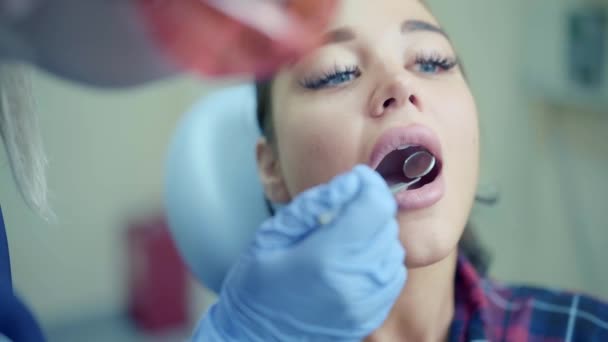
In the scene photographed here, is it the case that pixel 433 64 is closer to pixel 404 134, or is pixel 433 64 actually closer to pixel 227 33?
pixel 404 134

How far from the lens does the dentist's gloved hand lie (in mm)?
625

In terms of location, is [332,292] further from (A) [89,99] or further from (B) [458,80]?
(A) [89,99]

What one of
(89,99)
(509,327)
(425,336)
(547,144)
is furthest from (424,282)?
(89,99)

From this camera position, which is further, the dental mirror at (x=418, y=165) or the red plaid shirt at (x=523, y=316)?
the red plaid shirt at (x=523, y=316)

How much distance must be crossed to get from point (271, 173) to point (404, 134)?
296 millimetres

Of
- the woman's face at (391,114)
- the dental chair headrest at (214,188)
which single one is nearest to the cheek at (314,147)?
the woman's face at (391,114)

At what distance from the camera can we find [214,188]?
105 centimetres

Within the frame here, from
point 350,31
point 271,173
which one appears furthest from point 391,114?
point 271,173

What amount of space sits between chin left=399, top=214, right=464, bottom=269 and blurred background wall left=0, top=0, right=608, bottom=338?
1.01 m

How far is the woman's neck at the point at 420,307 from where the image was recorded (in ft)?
2.75

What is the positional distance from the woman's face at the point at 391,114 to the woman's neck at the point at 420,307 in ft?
0.26

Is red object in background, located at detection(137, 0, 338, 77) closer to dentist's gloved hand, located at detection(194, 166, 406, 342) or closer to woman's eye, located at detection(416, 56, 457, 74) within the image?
dentist's gloved hand, located at detection(194, 166, 406, 342)

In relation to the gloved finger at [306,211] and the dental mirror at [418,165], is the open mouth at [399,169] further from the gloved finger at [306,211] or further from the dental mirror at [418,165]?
the gloved finger at [306,211]

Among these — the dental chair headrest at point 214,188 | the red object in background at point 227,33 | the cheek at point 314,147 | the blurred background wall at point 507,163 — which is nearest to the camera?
the red object in background at point 227,33
